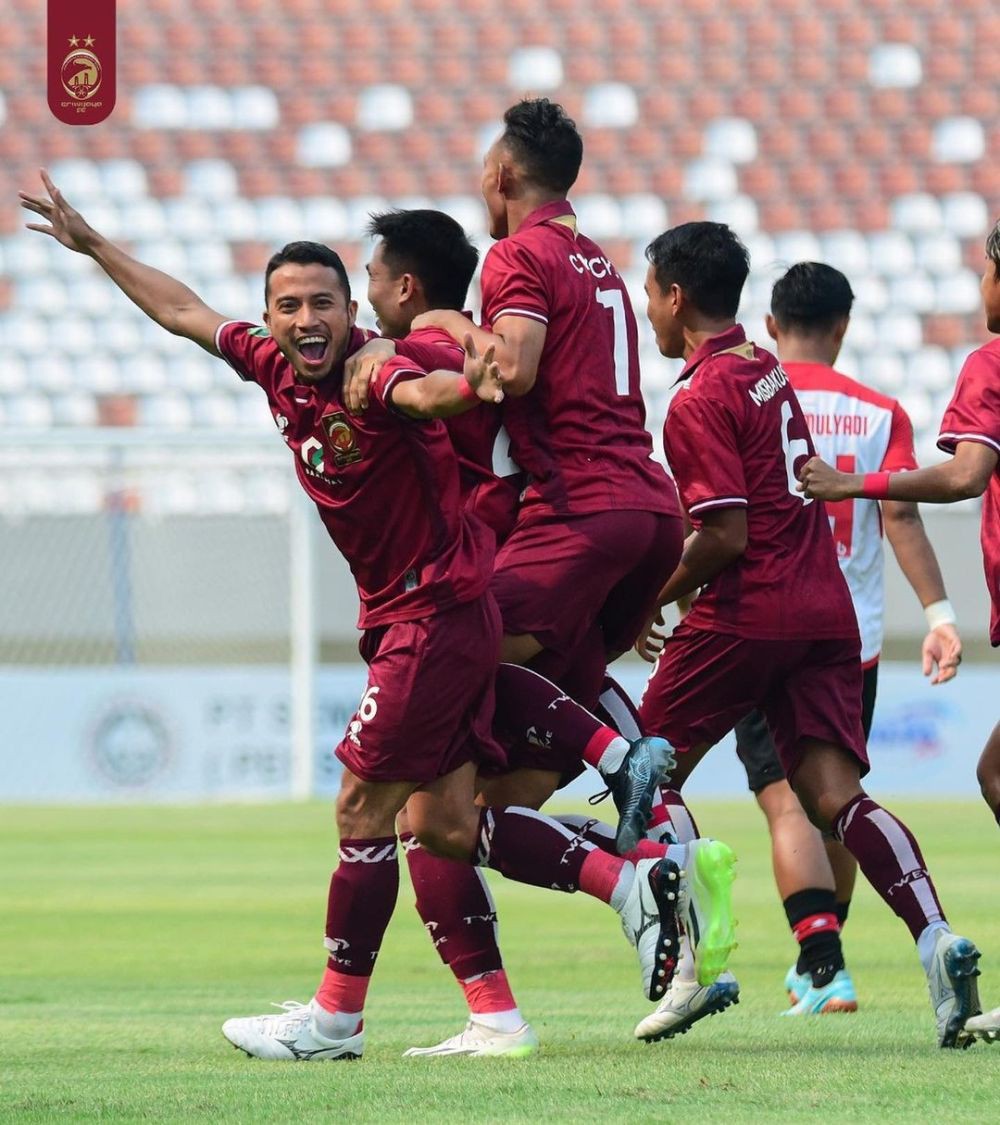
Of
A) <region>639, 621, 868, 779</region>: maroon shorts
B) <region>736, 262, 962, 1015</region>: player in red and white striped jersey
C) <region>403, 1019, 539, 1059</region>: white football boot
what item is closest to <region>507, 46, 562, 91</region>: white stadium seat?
<region>736, 262, 962, 1015</region>: player in red and white striped jersey

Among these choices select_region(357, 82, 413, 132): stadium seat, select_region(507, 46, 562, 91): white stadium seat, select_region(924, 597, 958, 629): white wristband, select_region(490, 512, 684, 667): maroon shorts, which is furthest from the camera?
select_region(507, 46, 562, 91): white stadium seat

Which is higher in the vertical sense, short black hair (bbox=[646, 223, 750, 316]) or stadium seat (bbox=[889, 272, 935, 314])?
stadium seat (bbox=[889, 272, 935, 314])

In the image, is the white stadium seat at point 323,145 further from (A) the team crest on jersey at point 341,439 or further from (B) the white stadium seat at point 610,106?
(A) the team crest on jersey at point 341,439

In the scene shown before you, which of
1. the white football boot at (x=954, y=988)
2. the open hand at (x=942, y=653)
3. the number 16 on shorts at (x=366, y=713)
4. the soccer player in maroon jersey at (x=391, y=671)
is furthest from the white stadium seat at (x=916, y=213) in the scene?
the number 16 on shorts at (x=366, y=713)

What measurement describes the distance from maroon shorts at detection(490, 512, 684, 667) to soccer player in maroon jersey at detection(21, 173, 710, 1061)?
0.19m

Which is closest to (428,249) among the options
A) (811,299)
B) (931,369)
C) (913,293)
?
(811,299)

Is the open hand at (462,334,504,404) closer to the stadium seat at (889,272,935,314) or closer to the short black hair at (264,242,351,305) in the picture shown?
the short black hair at (264,242,351,305)

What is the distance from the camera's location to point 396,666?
4277 mm

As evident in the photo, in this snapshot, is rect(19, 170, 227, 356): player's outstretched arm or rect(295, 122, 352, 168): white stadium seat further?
rect(295, 122, 352, 168): white stadium seat

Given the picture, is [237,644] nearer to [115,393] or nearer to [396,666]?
[115,393]

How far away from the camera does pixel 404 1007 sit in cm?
571

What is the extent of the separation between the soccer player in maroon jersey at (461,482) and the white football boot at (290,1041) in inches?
6.5

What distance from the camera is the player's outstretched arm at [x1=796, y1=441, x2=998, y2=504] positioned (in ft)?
14.3

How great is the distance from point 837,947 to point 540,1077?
6.19 feet
